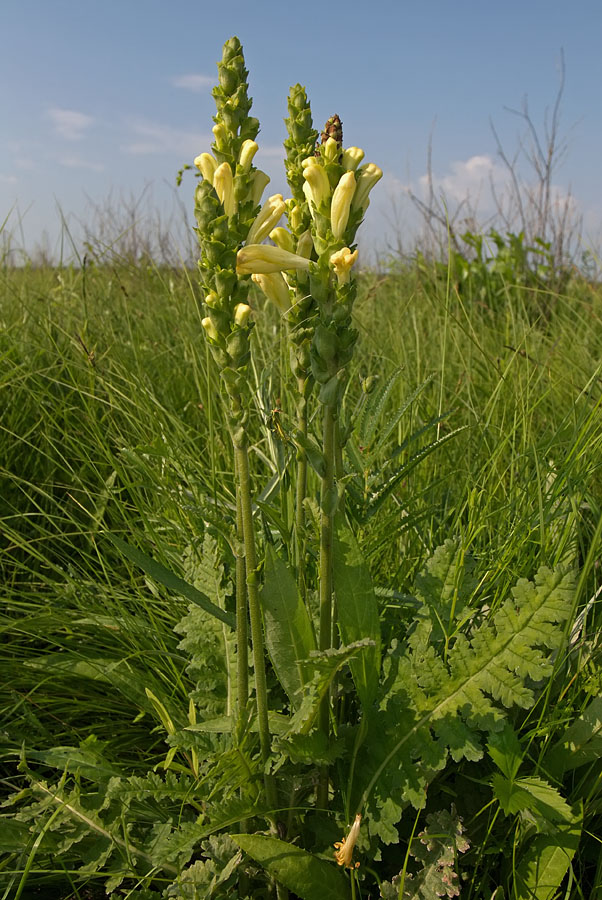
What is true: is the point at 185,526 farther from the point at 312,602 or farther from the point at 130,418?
the point at 312,602

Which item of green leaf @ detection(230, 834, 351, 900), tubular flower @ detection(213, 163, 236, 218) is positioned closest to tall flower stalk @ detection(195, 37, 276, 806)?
tubular flower @ detection(213, 163, 236, 218)

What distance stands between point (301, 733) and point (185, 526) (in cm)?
98

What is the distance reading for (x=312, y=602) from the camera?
148 cm

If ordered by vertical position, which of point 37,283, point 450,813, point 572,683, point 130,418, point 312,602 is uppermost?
point 37,283

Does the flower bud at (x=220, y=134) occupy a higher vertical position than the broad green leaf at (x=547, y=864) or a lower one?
higher

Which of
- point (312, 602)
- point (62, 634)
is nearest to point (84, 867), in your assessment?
point (312, 602)

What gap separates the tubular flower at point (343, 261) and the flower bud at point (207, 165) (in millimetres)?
243

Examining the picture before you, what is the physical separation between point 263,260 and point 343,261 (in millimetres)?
151

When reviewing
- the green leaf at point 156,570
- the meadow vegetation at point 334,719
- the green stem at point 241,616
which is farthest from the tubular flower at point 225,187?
the green leaf at point 156,570

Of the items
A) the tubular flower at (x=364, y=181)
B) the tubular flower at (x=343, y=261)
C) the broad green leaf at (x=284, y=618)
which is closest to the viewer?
the tubular flower at (x=343, y=261)

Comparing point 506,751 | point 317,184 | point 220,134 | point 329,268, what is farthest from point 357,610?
point 220,134

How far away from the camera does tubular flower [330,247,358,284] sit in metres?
1.03

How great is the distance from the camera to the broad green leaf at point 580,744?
131cm

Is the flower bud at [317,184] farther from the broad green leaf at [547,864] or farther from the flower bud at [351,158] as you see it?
the broad green leaf at [547,864]
